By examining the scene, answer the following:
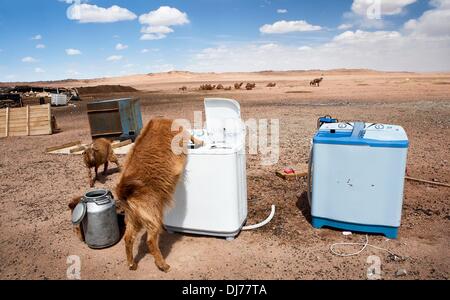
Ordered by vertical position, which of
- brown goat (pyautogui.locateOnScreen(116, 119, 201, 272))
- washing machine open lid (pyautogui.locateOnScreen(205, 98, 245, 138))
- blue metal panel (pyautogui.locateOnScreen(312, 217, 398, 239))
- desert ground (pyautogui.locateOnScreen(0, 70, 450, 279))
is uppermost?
washing machine open lid (pyautogui.locateOnScreen(205, 98, 245, 138))

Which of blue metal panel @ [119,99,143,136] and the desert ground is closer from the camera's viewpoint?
the desert ground

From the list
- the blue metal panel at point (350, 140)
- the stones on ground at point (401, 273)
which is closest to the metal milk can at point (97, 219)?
the blue metal panel at point (350, 140)

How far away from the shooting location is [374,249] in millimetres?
3695

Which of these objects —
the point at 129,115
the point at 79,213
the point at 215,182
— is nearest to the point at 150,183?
the point at 215,182

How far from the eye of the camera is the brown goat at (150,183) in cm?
325

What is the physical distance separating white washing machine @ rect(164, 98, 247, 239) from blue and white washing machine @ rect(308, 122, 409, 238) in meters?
0.99

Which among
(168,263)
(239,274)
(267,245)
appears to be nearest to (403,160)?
A: (267,245)

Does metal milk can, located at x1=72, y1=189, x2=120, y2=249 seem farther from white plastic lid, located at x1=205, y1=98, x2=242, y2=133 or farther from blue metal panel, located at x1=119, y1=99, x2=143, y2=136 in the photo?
blue metal panel, located at x1=119, y1=99, x2=143, y2=136

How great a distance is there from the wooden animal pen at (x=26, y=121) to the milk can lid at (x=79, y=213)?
34.5ft

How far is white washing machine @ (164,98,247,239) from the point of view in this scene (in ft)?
12.2

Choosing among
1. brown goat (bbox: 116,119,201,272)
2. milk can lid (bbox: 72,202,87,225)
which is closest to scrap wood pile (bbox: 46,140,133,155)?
milk can lid (bbox: 72,202,87,225)

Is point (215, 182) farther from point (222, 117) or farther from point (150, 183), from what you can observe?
point (222, 117)

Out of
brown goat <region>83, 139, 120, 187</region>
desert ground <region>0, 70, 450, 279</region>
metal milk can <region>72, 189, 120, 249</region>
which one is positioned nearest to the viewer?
desert ground <region>0, 70, 450, 279</region>
